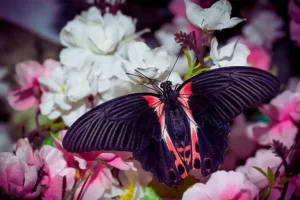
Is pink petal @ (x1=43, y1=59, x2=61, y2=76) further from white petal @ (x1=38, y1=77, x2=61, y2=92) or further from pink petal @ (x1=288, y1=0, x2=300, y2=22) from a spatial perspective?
pink petal @ (x1=288, y1=0, x2=300, y2=22)

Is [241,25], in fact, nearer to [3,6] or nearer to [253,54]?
[253,54]

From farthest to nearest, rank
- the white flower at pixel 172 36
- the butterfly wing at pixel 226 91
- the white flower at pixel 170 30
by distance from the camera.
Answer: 1. the white flower at pixel 170 30
2. the white flower at pixel 172 36
3. the butterfly wing at pixel 226 91

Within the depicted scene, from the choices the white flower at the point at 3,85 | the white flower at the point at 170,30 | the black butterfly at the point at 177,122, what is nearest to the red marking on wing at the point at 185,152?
the black butterfly at the point at 177,122

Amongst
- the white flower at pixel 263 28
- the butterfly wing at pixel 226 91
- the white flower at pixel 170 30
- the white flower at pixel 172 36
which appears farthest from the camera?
the white flower at pixel 263 28

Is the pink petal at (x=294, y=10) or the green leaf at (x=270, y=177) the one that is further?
the pink petal at (x=294, y=10)

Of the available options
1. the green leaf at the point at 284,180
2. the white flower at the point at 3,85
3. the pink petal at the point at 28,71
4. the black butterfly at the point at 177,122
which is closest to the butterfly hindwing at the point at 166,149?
the black butterfly at the point at 177,122

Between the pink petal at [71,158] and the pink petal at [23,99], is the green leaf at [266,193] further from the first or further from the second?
the pink petal at [23,99]

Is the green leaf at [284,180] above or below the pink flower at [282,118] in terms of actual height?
below

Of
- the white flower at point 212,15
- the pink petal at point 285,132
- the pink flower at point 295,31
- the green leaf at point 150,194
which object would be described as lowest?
the green leaf at point 150,194

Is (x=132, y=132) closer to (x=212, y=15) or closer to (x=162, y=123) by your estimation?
(x=162, y=123)
